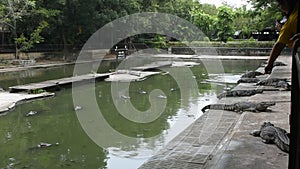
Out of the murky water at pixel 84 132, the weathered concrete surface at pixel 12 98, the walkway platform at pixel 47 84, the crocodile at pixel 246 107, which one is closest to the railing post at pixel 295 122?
the murky water at pixel 84 132

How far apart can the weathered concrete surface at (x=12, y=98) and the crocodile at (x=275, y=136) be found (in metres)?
6.20

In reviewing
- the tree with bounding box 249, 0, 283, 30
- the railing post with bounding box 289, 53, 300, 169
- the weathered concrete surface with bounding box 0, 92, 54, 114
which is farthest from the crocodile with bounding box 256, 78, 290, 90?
the railing post with bounding box 289, 53, 300, 169

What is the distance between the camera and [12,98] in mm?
10047

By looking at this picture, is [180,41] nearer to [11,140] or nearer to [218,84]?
[218,84]

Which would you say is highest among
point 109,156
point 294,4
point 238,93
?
point 294,4

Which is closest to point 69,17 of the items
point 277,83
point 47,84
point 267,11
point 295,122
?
point 267,11

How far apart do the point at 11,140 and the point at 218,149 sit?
3939mm

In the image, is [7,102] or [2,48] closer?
[7,102]

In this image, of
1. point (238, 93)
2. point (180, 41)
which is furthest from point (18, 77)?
point (180, 41)

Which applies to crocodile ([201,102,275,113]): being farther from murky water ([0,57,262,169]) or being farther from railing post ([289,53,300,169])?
railing post ([289,53,300,169])

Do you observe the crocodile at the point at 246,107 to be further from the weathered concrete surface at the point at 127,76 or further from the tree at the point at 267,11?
the tree at the point at 267,11

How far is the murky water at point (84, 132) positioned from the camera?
5707mm

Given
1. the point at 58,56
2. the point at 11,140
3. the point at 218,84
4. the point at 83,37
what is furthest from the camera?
the point at 83,37

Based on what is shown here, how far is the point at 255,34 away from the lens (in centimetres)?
3416
